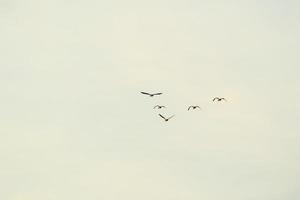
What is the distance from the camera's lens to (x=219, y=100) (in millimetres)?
120375

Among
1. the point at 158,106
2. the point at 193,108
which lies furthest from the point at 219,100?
the point at 158,106

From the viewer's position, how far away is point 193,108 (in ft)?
400

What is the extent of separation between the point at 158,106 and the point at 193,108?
9.86 metres

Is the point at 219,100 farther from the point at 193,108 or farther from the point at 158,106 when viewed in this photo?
the point at 158,106

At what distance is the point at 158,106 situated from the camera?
11931cm

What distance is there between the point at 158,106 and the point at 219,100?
16453mm

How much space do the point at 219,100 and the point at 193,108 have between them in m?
7.30
